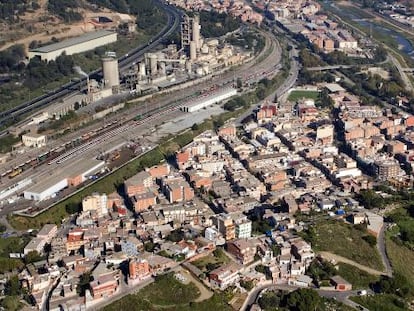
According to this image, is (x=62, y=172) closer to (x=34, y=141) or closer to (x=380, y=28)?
(x=34, y=141)

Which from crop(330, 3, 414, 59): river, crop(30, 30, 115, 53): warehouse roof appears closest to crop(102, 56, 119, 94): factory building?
crop(30, 30, 115, 53): warehouse roof

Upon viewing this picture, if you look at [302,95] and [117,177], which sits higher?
[117,177]

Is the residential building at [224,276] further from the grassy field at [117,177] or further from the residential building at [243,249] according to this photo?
Result: the grassy field at [117,177]

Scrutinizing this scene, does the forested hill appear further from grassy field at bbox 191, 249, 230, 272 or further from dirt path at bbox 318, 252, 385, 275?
dirt path at bbox 318, 252, 385, 275

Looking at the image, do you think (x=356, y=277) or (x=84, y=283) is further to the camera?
(x=356, y=277)

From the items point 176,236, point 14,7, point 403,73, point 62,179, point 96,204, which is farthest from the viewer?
point 14,7

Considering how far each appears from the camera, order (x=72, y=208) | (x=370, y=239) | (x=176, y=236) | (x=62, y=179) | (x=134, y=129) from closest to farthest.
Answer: (x=176, y=236)
(x=370, y=239)
(x=72, y=208)
(x=62, y=179)
(x=134, y=129)

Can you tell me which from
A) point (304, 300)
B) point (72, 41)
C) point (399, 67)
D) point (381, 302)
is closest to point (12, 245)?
point (304, 300)

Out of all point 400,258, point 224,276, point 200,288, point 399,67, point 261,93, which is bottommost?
point 399,67
